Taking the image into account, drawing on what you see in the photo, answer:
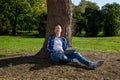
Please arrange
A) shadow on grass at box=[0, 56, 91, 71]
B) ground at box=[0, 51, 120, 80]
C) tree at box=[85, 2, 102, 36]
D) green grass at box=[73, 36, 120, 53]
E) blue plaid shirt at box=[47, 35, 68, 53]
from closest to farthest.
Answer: ground at box=[0, 51, 120, 80]
shadow on grass at box=[0, 56, 91, 71]
blue plaid shirt at box=[47, 35, 68, 53]
green grass at box=[73, 36, 120, 53]
tree at box=[85, 2, 102, 36]

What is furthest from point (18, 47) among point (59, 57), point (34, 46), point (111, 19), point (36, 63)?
point (111, 19)

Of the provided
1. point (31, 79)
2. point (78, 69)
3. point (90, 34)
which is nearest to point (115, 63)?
point (78, 69)

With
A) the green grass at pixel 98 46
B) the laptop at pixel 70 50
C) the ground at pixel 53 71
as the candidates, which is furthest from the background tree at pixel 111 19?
the laptop at pixel 70 50

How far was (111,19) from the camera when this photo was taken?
198 ft

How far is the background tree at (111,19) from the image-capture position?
2340 inches

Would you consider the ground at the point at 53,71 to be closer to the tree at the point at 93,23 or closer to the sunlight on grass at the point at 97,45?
the sunlight on grass at the point at 97,45

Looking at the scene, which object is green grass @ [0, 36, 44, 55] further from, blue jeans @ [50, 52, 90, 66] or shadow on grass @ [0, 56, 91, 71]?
blue jeans @ [50, 52, 90, 66]

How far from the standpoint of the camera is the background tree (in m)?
59.4

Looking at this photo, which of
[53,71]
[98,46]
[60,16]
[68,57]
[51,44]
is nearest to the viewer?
[53,71]

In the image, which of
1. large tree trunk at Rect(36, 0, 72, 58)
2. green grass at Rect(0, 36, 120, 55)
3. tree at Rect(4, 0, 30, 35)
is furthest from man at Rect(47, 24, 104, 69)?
tree at Rect(4, 0, 30, 35)

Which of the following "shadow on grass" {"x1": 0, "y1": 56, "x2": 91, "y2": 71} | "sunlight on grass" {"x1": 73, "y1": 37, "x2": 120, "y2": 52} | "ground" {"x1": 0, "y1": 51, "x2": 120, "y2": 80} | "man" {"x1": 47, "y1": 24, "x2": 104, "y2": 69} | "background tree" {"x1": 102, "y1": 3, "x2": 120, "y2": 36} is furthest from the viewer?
"background tree" {"x1": 102, "y1": 3, "x2": 120, "y2": 36}

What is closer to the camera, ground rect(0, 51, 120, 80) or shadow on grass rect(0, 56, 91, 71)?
ground rect(0, 51, 120, 80)

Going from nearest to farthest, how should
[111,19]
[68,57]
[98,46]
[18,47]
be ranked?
[68,57], [18,47], [98,46], [111,19]

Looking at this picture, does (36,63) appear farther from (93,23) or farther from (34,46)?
(93,23)
